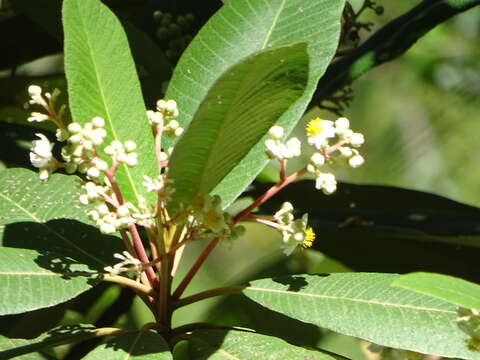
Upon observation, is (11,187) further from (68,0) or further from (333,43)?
(333,43)

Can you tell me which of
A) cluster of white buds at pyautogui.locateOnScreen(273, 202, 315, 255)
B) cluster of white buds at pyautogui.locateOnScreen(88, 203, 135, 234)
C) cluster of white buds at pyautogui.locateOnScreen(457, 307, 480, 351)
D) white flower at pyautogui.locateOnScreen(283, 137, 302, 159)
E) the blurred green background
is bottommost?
the blurred green background

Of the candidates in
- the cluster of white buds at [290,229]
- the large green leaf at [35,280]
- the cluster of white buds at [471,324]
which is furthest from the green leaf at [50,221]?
the cluster of white buds at [471,324]

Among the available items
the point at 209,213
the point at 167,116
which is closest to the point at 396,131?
the point at 167,116

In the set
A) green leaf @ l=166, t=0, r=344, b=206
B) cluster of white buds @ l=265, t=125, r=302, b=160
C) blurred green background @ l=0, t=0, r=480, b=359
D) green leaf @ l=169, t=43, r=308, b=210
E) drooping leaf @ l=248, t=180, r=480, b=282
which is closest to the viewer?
green leaf @ l=169, t=43, r=308, b=210

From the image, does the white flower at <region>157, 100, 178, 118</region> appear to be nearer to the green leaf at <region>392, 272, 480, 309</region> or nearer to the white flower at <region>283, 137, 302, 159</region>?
the white flower at <region>283, 137, 302, 159</region>

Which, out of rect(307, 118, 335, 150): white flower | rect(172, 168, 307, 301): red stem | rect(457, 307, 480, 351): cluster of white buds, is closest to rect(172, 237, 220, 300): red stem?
rect(172, 168, 307, 301): red stem

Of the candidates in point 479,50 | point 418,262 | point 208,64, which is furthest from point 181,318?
point 479,50
